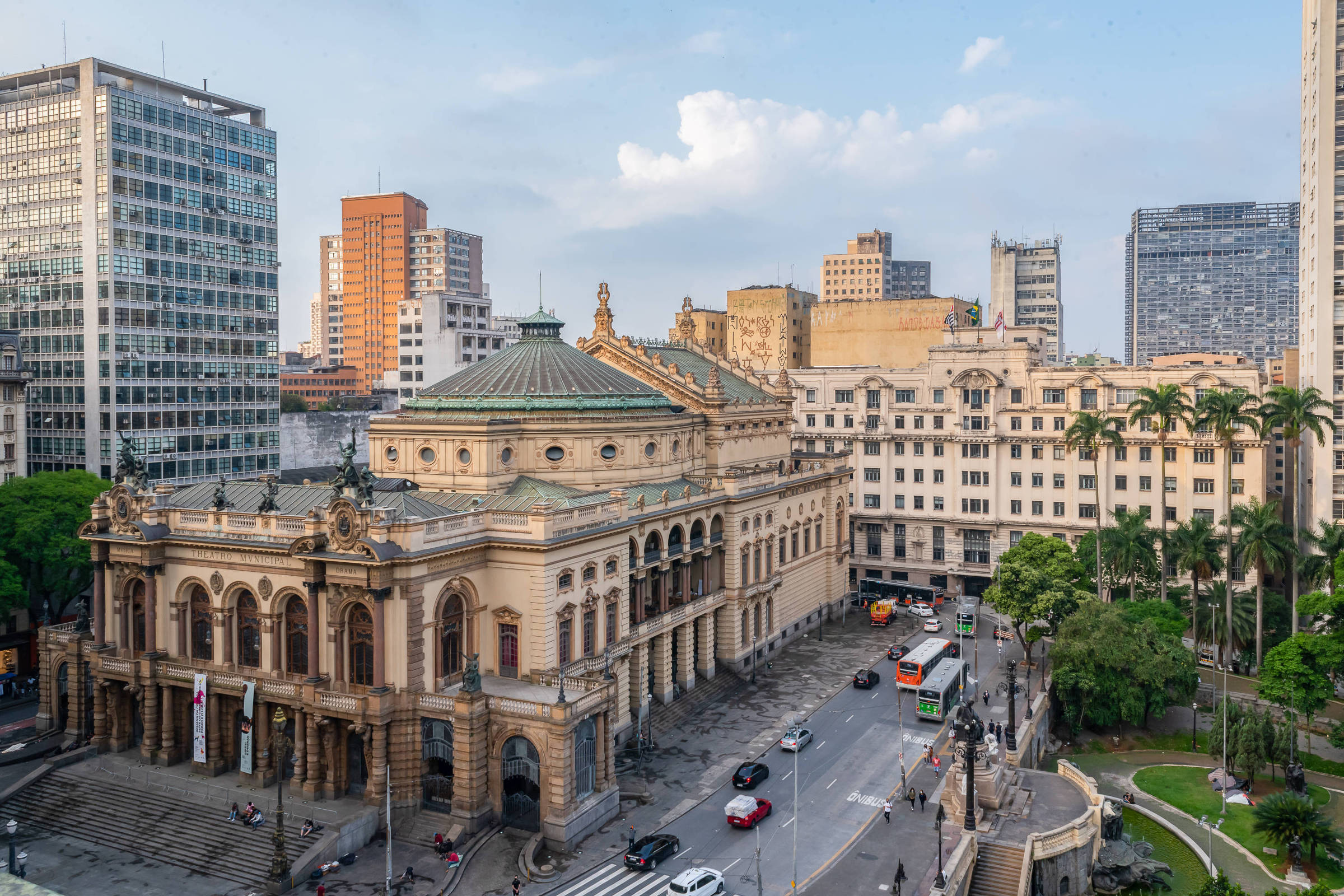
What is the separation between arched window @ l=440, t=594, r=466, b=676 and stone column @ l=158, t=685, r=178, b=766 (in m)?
17.2

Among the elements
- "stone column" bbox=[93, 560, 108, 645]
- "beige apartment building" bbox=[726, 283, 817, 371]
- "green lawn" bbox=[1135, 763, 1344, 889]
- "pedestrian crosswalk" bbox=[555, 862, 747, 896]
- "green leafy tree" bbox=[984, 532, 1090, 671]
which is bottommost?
"green lawn" bbox=[1135, 763, 1344, 889]

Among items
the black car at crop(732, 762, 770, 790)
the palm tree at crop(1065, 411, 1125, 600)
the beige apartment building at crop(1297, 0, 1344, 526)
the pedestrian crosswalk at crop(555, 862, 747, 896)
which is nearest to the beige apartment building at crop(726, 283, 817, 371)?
the palm tree at crop(1065, 411, 1125, 600)

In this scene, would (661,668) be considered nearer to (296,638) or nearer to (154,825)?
(296,638)

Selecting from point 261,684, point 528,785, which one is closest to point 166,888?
point 261,684

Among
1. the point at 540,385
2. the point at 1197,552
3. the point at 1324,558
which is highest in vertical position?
the point at 540,385

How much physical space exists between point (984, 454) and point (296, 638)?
7357cm

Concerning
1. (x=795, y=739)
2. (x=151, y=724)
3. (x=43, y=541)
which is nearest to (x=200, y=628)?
(x=151, y=724)

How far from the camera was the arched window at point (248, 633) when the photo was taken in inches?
2377

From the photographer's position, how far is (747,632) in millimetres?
86000

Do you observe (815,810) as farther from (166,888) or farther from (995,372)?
(995,372)

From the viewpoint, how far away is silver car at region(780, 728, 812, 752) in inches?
2589

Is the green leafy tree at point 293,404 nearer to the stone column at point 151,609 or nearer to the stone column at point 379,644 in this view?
the stone column at point 151,609

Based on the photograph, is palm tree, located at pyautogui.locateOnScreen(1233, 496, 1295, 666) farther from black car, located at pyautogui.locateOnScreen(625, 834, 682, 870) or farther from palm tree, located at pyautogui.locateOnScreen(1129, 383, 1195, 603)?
A: black car, located at pyautogui.locateOnScreen(625, 834, 682, 870)

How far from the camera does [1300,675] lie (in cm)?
6600
